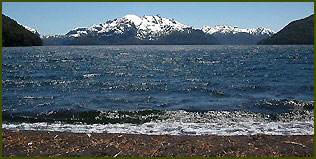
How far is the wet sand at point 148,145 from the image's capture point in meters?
10.3

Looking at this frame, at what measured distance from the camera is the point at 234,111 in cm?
2056

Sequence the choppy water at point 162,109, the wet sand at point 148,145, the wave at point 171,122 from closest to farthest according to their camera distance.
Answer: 1. the wet sand at point 148,145
2. the wave at point 171,122
3. the choppy water at point 162,109

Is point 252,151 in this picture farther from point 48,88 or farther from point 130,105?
point 48,88

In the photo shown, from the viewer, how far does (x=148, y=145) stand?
1114cm

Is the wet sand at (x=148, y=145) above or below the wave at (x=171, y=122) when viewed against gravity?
above

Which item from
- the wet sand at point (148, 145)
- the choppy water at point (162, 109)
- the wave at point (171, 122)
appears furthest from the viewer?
the choppy water at point (162, 109)

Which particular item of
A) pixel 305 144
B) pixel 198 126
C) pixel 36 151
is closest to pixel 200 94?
pixel 198 126

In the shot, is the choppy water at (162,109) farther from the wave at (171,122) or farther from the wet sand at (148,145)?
the wet sand at (148,145)

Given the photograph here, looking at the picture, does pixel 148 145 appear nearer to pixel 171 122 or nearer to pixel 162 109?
pixel 171 122

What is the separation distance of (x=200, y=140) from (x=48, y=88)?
77.4 ft

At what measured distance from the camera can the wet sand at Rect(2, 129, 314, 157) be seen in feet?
33.9

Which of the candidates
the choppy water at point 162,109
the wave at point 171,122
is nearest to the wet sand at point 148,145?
the wave at point 171,122

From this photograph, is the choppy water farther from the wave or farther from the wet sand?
the wet sand

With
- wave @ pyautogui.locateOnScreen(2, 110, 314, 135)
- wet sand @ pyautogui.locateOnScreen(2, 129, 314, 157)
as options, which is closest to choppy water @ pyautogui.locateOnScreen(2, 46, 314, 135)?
wave @ pyautogui.locateOnScreen(2, 110, 314, 135)
